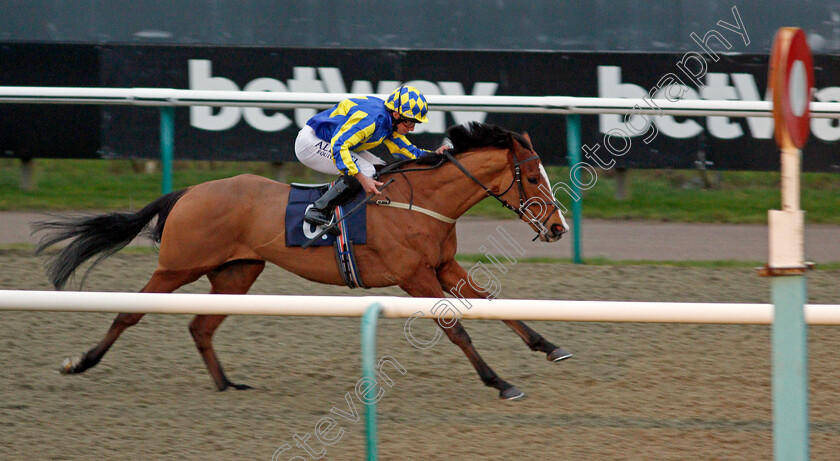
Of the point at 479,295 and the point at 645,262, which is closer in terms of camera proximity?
the point at 479,295

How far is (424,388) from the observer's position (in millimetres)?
4074

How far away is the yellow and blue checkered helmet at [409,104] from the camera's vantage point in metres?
4.11

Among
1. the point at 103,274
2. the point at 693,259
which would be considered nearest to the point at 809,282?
the point at 693,259

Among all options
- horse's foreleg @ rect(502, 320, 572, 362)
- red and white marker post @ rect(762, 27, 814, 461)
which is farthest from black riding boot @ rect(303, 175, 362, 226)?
red and white marker post @ rect(762, 27, 814, 461)

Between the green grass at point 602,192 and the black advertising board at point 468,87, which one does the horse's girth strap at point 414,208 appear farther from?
the green grass at point 602,192

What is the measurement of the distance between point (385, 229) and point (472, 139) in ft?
1.88

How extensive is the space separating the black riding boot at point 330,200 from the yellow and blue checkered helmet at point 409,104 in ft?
1.21

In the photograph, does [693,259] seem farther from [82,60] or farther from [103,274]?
[82,60]

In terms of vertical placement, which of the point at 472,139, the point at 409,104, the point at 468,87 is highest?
the point at 468,87

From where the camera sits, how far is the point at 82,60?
7.52 m

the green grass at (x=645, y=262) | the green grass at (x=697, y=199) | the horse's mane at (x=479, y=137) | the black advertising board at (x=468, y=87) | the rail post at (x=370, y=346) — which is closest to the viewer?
the rail post at (x=370, y=346)

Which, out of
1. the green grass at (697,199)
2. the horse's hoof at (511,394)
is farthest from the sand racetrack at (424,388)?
the green grass at (697,199)

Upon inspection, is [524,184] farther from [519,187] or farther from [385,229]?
[385,229]

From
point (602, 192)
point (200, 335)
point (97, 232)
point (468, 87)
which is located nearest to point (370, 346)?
point (200, 335)
